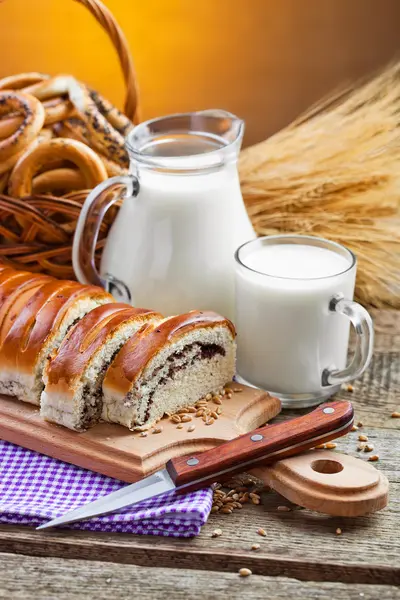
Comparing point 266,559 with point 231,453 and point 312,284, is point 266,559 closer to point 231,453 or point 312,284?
point 231,453

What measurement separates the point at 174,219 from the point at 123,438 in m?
0.58

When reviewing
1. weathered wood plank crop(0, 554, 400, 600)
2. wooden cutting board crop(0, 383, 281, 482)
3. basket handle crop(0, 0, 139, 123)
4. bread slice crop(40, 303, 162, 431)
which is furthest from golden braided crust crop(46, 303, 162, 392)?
basket handle crop(0, 0, 139, 123)

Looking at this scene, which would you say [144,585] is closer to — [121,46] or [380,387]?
[380,387]

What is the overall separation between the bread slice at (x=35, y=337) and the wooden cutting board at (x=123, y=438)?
1.8 inches

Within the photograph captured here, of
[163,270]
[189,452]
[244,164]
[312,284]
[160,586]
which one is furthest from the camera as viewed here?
[244,164]

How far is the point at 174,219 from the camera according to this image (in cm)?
215

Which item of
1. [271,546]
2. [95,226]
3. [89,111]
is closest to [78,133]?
[89,111]

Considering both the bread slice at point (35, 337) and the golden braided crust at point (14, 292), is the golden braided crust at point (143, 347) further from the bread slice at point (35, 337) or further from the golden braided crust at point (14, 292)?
the golden braided crust at point (14, 292)

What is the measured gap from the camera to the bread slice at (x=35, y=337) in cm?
195

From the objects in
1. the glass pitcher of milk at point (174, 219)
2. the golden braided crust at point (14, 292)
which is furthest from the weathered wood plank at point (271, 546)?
the glass pitcher of milk at point (174, 219)

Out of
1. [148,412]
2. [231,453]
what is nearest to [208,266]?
[148,412]

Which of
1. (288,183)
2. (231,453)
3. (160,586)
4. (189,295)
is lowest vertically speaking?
(160,586)

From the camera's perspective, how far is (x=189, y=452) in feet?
5.99

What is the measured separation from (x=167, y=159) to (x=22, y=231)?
1.87 feet
